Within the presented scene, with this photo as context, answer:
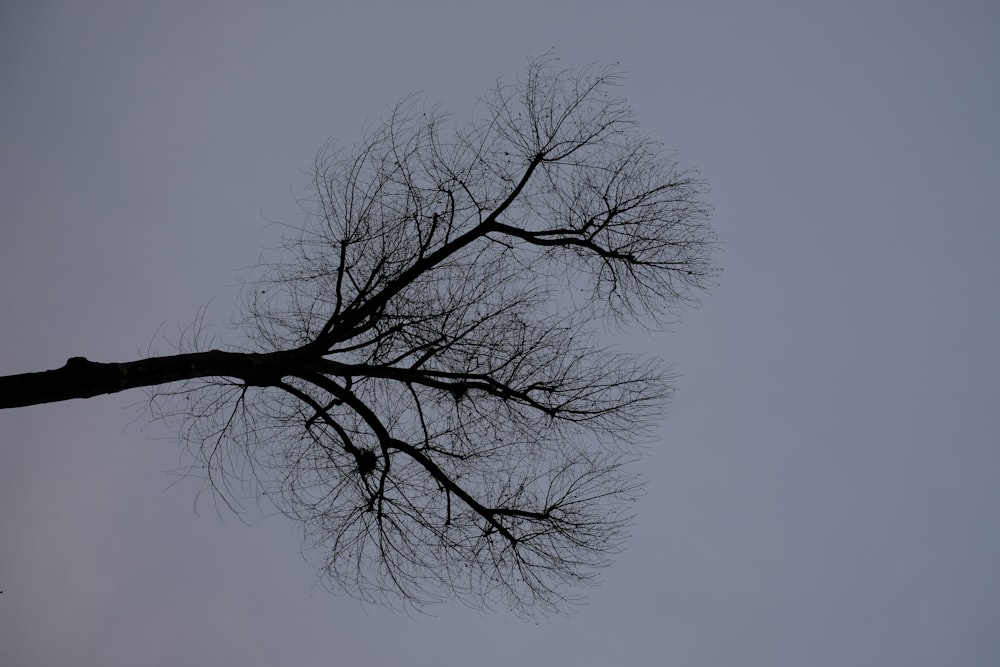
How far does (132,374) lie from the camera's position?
5.15 metres

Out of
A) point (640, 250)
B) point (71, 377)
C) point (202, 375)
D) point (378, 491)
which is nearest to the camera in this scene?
point (71, 377)

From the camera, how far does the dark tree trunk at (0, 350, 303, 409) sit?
4.60 m

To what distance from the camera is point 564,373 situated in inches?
273

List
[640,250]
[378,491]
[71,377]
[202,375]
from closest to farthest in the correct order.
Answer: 1. [71,377]
2. [202,375]
3. [378,491]
4. [640,250]

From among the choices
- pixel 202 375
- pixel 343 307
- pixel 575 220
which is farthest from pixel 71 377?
pixel 575 220

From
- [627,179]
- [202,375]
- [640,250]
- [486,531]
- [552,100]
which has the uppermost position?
[552,100]

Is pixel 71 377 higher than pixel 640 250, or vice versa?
pixel 640 250

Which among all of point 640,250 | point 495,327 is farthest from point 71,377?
point 640,250

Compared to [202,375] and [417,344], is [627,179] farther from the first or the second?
[202,375]

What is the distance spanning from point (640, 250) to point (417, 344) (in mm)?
2868

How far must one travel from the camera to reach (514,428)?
707 cm

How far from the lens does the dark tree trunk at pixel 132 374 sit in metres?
4.60

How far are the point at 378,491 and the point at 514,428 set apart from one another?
1.67m

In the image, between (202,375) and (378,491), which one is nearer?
(202,375)
